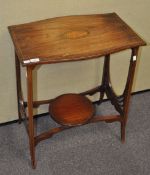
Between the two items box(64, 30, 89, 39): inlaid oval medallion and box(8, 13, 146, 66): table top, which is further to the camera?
box(64, 30, 89, 39): inlaid oval medallion

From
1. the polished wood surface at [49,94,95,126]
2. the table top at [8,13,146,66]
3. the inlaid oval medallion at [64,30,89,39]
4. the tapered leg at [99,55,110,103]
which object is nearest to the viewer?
the table top at [8,13,146,66]

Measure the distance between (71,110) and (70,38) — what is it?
19.3 inches

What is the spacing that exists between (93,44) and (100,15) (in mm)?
333

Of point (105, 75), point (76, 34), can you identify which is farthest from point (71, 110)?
point (76, 34)

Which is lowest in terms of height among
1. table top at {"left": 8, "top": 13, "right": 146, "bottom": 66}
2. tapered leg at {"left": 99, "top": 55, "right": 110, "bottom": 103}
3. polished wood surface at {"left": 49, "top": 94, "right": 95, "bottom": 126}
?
polished wood surface at {"left": 49, "top": 94, "right": 95, "bottom": 126}

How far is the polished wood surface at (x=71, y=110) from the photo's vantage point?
5.27ft

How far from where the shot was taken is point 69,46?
130cm

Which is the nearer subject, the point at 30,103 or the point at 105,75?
the point at 30,103

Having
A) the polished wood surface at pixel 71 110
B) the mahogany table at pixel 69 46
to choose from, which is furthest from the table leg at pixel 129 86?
the polished wood surface at pixel 71 110

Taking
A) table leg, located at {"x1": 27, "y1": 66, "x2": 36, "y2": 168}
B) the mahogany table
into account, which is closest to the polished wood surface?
the mahogany table

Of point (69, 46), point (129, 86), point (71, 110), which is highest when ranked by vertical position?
point (69, 46)

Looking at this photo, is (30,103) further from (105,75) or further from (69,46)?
(105,75)

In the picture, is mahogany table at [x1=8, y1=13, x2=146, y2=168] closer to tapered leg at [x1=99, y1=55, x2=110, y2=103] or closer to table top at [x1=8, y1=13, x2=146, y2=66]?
table top at [x1=8, y1=13, x2=146, y2=66]

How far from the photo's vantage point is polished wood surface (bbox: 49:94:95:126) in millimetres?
1605
